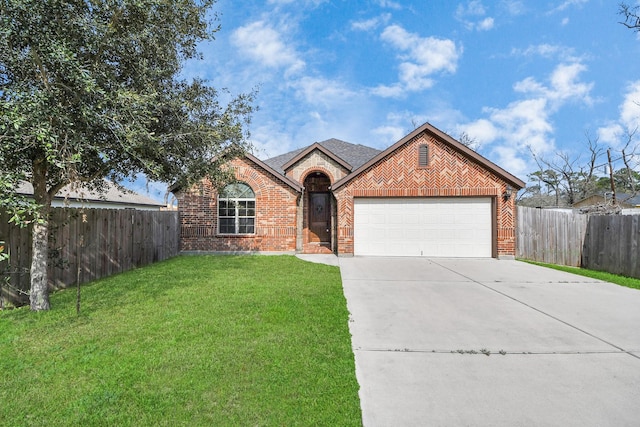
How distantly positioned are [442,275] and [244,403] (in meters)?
7.09

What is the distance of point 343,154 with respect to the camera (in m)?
17.1

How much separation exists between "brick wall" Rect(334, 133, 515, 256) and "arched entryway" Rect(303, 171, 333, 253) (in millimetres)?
2860

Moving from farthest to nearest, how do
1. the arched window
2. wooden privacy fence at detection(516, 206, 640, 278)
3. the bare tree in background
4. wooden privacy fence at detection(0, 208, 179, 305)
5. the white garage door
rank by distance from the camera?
the arched window < the white garage door < wooden privacy fence at detection(516, 206, 640, 278) < the bare tree in background < wooden privacy fence at detection(0, 208, 179, 305)

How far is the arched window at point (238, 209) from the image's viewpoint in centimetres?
1305

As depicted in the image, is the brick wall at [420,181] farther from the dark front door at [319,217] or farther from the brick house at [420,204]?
the dark front door at [319,217]

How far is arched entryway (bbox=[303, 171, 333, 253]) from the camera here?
14898 millimetres

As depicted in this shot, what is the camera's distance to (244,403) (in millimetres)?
2568

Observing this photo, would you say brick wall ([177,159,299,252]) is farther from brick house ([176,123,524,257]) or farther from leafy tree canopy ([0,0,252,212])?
leafy tree canopy ([0,0,252,212])

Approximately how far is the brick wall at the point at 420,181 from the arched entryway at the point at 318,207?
286 centimetres

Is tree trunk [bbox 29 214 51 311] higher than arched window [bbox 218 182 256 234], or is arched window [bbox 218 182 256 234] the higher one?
arched window [bbox 218 182 256 234]

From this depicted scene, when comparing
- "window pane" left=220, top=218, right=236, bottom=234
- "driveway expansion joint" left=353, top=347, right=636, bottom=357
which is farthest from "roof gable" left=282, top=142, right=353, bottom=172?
"driveway expansion joint" left=353, top=347, right=636, bottom=357

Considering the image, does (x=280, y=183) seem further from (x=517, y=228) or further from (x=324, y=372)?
(x=324, y=372)

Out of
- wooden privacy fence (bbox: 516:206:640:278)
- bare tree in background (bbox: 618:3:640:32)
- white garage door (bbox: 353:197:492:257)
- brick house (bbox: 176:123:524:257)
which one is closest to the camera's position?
bare tree in background (bbox: 618:3:640:32)

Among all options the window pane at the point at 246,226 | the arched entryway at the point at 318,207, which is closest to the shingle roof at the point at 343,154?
the arched entryway at the point at 318,207
